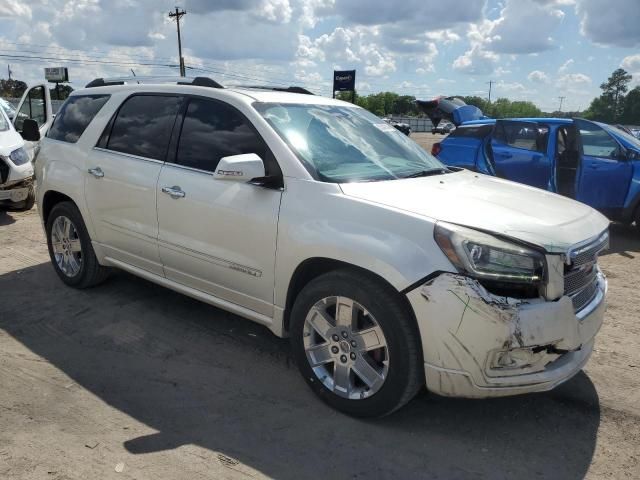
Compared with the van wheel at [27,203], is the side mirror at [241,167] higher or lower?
higher

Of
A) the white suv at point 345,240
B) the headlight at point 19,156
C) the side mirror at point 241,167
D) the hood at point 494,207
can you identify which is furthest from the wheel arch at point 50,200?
the headlight at point 19,156

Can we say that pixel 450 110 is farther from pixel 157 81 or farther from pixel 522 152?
pixel 157 81

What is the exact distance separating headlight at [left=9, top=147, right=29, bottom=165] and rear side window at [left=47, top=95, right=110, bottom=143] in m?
3.60

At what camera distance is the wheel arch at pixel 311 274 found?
9.73 feet

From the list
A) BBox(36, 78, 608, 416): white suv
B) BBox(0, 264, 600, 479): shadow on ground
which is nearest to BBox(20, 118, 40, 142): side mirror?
BBox(36, 78, 608, 416): white suv

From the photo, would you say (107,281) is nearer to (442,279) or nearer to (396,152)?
(396,152)

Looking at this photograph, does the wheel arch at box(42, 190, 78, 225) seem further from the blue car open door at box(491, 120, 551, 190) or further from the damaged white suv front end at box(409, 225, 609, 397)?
the blue car open door at box(491, 120, 551, 190)

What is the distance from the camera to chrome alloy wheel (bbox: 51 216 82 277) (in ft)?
16.7

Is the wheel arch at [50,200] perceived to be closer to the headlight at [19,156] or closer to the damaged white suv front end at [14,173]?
the damaged white suv front end at [14,173]

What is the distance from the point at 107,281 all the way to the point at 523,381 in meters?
3.97

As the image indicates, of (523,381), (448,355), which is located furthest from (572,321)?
(448,355)

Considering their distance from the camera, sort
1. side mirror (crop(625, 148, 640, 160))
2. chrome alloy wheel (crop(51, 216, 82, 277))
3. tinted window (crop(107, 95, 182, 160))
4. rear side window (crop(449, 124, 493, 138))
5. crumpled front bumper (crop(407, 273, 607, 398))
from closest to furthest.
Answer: crumpled front bumper (crop(407, 273, 607, 398)), tinted window (crop(107, 95, 182, 160)), chrome alloy wheel (crop(51, 216, 82, 277)), side mirror (crop(625, 148, 640, 160)), rear side window (crop(449, 124, 493, 138))

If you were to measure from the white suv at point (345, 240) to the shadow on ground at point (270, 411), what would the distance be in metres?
0.24

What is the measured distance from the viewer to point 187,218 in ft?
12.6
